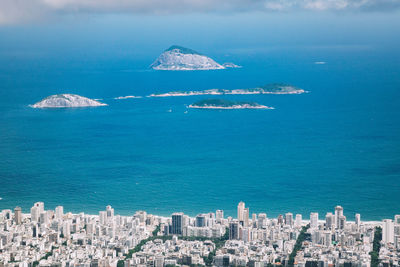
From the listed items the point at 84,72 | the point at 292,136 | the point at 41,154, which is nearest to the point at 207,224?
the point at 41,154

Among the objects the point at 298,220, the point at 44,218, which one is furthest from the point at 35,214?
the point at 298,220

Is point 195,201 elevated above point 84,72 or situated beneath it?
situated beneath

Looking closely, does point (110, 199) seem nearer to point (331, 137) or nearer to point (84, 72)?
point (331, 137)

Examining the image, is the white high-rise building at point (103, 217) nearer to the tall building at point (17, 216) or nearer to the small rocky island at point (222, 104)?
the tall building at point (17, 216)

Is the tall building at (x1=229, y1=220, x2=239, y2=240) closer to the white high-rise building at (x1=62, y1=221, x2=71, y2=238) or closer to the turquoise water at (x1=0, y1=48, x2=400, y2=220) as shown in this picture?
the turquoise water at (x1=0, y1=48, x2=400, y2=220)

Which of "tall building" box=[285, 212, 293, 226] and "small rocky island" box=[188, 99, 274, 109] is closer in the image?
"tall building" box=[285, 212, 293, 226]

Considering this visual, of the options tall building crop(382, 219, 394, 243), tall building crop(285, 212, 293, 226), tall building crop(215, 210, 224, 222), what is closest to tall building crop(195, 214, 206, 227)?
tall building crop(215, 210, 224, 222)

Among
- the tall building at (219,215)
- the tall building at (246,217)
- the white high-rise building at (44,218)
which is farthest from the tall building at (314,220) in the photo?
the white high-rise building at (44,218)
